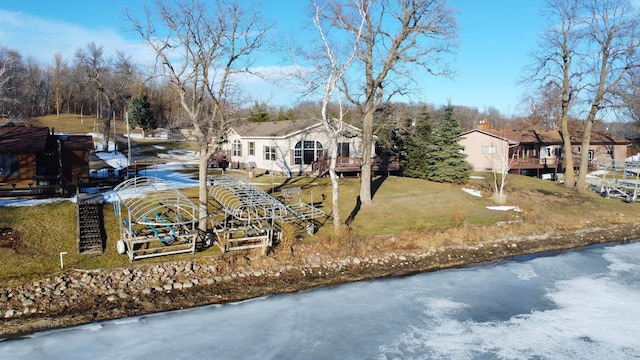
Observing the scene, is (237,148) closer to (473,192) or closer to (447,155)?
(447,155)

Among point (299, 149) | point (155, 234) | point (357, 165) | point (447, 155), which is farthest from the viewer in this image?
point (447, 155)

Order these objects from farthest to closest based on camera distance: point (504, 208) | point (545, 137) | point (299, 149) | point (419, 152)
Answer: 1. point (545, 137)
2. point (419, 152)
3. point (299, 149)
4. point (504, 208)

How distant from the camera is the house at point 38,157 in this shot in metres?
19.9

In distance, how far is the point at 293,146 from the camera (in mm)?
28984

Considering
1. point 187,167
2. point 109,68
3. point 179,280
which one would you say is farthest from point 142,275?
point 109,68

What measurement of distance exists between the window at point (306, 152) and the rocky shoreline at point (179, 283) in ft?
44.9

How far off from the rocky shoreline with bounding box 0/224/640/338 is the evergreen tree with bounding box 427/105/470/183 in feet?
40.1

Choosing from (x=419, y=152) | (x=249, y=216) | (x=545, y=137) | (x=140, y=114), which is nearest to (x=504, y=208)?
(x=419, y=152)

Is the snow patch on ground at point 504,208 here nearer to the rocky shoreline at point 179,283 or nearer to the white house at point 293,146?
the rocky shoreline at point 179,283

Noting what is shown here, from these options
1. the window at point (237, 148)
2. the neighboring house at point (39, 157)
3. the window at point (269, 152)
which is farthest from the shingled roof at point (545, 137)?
the neighboring house at point (39, 157)

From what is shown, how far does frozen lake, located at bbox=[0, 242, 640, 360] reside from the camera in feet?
32.0

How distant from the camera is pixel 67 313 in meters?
11.3

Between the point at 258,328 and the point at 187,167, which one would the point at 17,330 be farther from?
the point at 187,167

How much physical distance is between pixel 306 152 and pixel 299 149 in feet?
1.83
